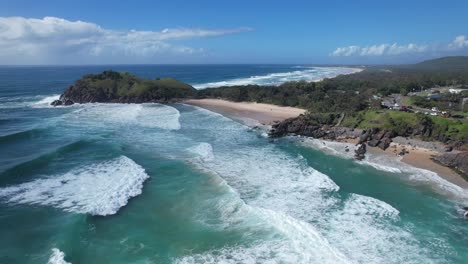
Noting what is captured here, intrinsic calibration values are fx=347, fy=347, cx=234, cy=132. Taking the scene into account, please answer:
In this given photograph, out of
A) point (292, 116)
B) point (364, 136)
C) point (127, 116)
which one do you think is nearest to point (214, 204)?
point (364, 136)

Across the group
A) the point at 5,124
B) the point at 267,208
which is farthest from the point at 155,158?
the point at 5,124

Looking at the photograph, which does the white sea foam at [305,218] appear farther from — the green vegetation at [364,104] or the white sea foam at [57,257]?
the green vegetation at [364,104]

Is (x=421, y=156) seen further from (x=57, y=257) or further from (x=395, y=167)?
(x=57, y=257)

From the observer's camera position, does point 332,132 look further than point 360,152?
Yes

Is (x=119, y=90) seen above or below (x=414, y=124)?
above

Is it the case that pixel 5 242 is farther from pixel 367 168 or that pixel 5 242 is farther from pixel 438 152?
pixel 438 152

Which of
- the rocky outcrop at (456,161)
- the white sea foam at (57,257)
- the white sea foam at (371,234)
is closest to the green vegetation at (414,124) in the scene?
the rocky outcrop at (456,161)
